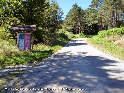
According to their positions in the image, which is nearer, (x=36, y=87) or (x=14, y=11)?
(x=36, y=87)

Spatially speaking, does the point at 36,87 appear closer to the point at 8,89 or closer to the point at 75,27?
the point at 8,89

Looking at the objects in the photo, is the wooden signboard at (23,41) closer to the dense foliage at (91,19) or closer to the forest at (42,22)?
the forest at (42,22)

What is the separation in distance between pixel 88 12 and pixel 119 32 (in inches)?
1963

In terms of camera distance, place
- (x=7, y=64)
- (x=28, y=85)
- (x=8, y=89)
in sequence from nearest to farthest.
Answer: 1. (x=8, y=89)
2. (x=28, y=85)
3. (x=7, y=64)

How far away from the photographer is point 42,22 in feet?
94.4

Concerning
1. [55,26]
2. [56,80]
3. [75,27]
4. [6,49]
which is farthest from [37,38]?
[75,27]

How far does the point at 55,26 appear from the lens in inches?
1464

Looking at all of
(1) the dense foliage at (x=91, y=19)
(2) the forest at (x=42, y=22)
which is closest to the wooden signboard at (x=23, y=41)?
(2) the forest at (x=42, y=22)

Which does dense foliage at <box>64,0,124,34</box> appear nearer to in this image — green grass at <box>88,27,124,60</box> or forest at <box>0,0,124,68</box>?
forest at <box>0,0,124,68</box>

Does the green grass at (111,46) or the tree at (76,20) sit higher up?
the tree at (76,20)

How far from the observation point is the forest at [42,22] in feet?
48.7

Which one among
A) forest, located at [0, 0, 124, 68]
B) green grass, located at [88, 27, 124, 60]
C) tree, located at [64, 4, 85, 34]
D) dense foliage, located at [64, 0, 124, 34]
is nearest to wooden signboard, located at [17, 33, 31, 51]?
forest, located at [0, 0, 124, 68]

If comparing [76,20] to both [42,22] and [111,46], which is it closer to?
[42,22]

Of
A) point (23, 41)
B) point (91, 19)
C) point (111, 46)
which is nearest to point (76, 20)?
point (91, 19)
